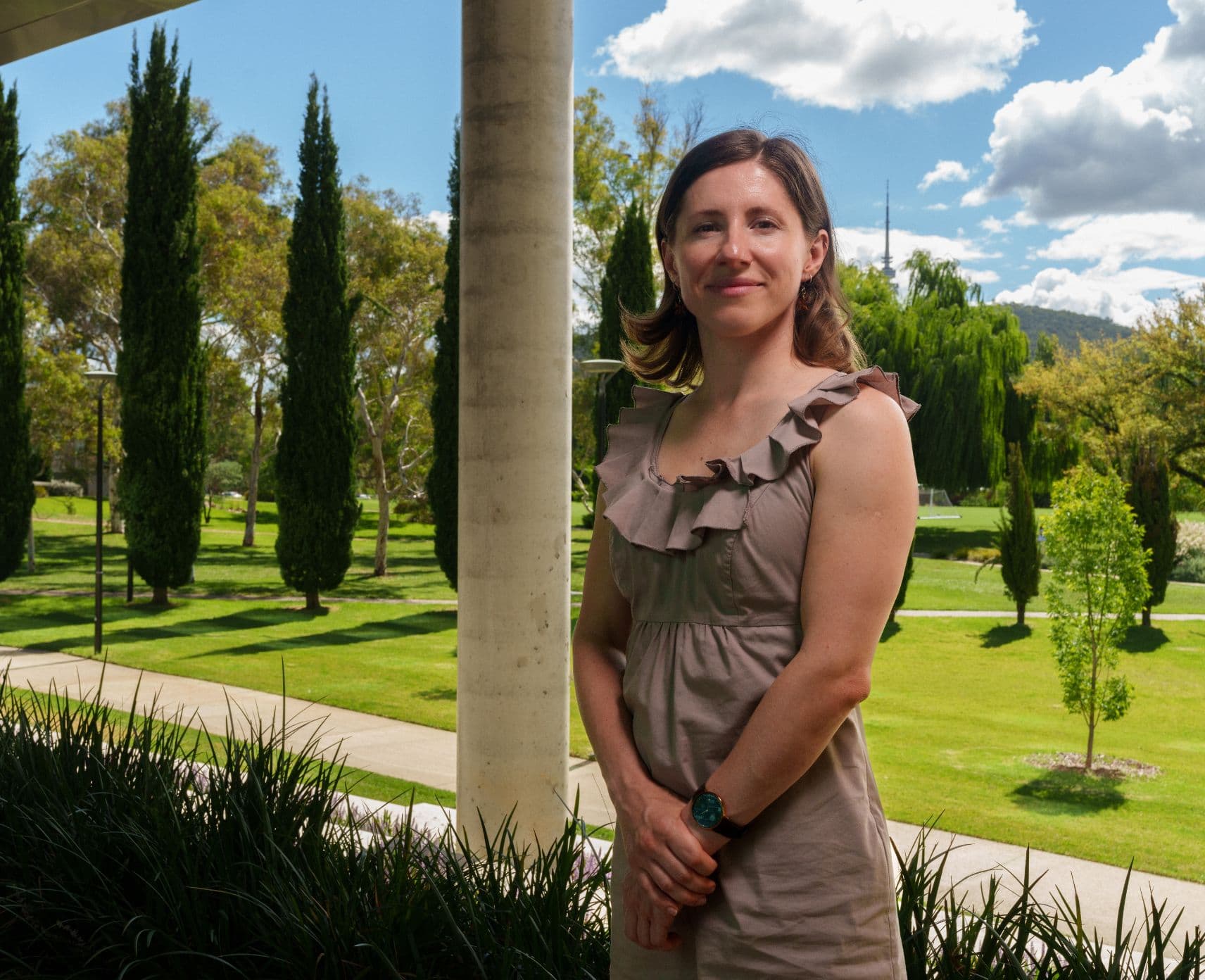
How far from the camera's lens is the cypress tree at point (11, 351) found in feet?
56.1

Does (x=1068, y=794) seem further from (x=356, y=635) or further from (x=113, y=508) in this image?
(x=113, y=508)

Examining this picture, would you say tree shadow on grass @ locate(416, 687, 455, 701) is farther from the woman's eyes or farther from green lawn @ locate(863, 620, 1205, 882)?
the woman's eyes

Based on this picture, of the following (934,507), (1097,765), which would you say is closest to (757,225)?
(1097,765)

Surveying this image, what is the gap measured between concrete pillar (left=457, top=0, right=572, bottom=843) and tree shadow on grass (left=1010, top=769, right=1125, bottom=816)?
592 centimetres

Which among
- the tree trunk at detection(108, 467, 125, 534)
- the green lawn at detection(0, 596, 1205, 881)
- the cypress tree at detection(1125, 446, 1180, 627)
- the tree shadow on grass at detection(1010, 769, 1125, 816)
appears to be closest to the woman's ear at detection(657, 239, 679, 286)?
the green lawn at detection(0, 596, 1205, 881)

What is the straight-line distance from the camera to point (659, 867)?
4.37 ft

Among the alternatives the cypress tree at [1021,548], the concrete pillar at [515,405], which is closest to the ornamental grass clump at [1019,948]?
the concrete pillar at [515,405]

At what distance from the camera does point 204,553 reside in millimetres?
27516

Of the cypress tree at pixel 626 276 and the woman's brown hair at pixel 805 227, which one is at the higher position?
the cypress tree at pixel 626 276

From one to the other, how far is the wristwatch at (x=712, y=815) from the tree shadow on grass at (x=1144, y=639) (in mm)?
16945

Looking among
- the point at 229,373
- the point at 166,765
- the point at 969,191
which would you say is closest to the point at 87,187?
the point at 229,373

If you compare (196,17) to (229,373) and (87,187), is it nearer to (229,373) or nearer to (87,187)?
(87,187)

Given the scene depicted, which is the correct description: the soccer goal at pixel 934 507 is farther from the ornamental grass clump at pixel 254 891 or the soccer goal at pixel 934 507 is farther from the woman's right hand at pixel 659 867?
the woman's right hand at pixel 659 867

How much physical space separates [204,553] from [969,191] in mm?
105488
